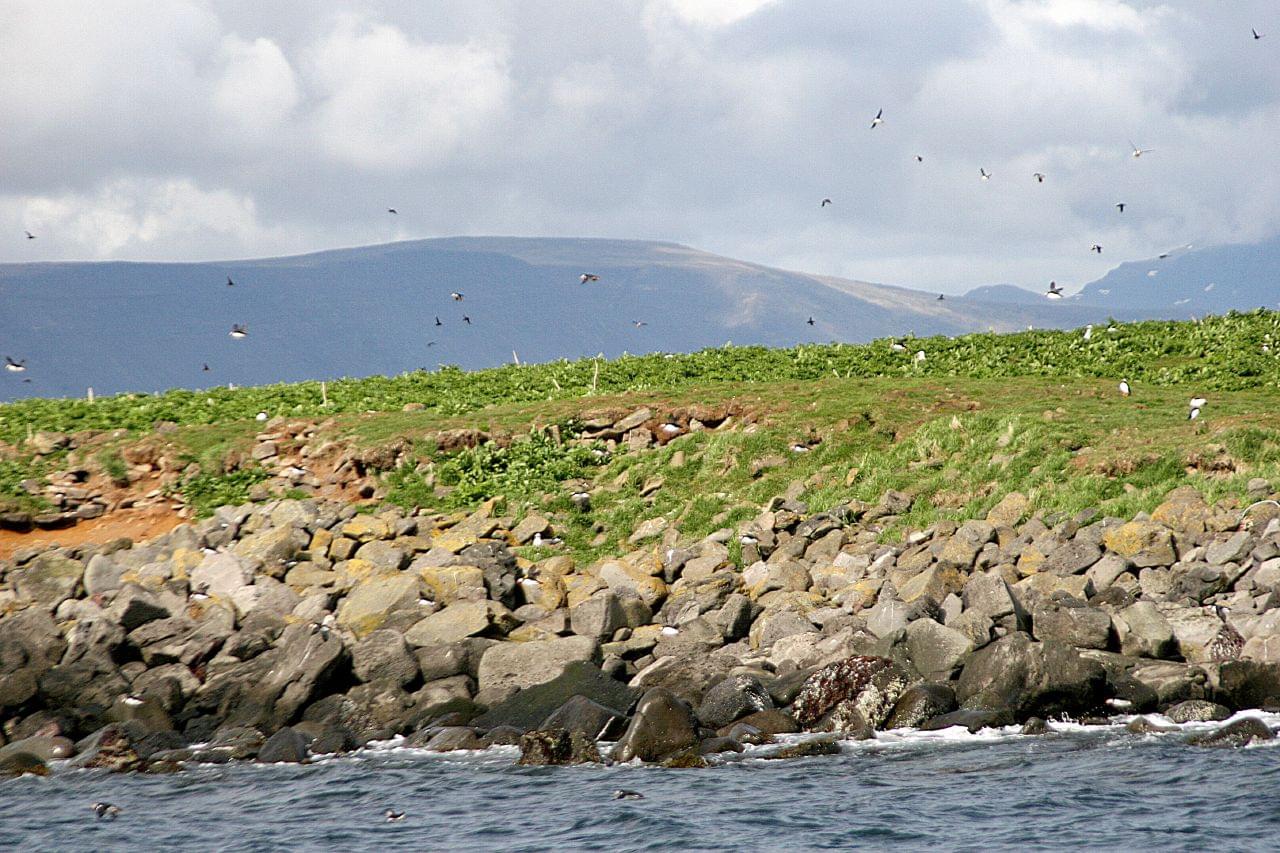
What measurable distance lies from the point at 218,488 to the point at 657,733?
18559 mm

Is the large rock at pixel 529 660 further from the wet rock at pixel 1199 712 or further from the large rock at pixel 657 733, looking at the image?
the wet rock at pixel 1199 712

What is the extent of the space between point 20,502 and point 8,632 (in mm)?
10394

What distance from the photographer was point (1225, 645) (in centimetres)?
1816

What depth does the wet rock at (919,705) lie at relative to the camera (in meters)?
17.7

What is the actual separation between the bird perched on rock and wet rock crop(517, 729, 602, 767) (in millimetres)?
8726

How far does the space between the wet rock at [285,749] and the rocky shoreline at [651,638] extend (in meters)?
0.05

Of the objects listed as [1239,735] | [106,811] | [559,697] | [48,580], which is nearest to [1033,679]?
[1239,735]

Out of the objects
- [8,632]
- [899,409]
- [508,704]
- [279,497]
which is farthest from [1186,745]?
[279,497]

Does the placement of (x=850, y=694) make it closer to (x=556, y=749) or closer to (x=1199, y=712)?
(x=556, y=749)

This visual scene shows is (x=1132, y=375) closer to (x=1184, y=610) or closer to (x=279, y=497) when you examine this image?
(x=1184, y=610)

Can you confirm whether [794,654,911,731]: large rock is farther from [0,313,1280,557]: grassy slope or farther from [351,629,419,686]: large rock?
[0,313,1280,557]: grassy slope

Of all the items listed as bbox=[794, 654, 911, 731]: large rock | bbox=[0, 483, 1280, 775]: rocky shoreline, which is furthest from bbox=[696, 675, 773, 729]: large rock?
bbox=[794, 654, 911, 731]: large rock

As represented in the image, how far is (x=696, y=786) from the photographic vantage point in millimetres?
15617

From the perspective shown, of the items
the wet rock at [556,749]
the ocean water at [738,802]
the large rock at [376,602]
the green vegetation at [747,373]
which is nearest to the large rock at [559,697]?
the ocean water at [738,802]
